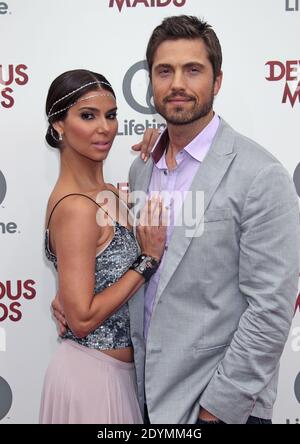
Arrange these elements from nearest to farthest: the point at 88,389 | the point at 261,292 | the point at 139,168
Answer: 1. the point at 261,292
2. the point at 88,389
3. the point at 139,168

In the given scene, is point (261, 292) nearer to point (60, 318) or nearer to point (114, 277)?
point (114, 277)

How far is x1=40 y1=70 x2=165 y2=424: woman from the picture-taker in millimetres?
1487

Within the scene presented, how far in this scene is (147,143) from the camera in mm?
1856

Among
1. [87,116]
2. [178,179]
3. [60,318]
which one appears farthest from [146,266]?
[87,116]

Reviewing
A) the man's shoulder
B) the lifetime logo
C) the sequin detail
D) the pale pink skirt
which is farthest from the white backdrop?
the pale pink skirt

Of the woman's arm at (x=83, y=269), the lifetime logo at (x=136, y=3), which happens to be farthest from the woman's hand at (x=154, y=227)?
the lifetime logo at (x=136, y=3)

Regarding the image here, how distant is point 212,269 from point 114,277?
309mm

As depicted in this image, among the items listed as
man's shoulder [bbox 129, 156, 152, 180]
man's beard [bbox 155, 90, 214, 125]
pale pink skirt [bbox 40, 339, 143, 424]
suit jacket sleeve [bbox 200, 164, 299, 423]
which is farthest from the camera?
man's shoulder [bbox 129, 156, 152, 180]

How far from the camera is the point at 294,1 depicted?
1.98 m

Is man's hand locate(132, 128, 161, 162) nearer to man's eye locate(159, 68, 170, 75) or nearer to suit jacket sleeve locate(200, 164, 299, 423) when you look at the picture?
man's eye locate(159, 68, 170, 75)

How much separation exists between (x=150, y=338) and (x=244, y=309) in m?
0.27

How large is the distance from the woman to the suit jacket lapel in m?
0.08

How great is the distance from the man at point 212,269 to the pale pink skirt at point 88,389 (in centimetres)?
10

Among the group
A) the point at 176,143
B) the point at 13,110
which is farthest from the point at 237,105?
the point at 13,110
